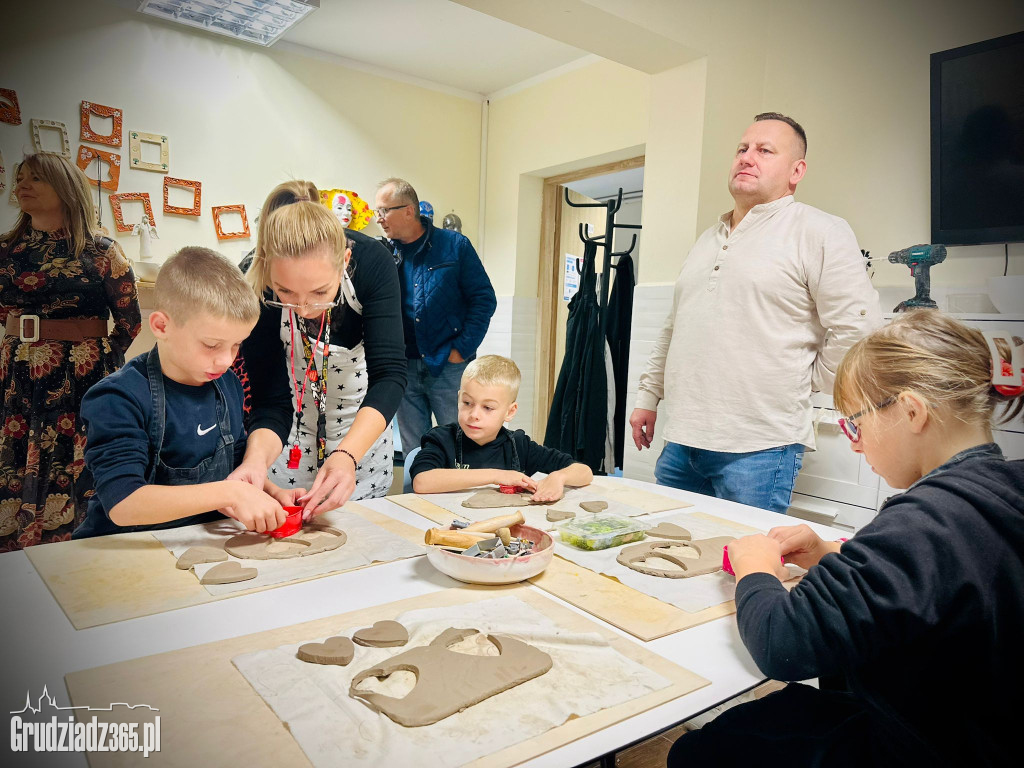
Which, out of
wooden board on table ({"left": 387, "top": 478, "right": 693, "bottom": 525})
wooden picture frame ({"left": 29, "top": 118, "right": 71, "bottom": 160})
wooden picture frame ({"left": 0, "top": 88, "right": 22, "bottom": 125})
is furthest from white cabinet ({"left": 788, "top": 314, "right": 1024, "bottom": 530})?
wooden picture frame ({"left": 0, "top": 88, "right": 22, "bottom": 125})

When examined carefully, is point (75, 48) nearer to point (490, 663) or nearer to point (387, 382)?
point (387, 382)

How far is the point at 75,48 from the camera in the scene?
11.5 ft

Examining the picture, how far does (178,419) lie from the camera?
1.37m

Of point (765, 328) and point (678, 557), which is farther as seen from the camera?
point (765, 328)

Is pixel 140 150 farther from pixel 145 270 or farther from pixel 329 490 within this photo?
pixel 329 490

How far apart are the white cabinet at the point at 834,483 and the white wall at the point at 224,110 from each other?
3132 millimetres

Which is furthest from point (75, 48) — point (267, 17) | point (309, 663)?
point (309, 663)

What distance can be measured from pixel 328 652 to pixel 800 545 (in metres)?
0.79

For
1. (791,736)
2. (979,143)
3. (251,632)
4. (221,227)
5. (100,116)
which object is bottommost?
(791,736)

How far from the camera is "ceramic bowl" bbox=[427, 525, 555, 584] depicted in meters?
1.03

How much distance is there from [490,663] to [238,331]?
87 centimetres

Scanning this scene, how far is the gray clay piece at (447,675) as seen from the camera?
70cm

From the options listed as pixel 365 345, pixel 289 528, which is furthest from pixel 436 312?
pixel 289 528

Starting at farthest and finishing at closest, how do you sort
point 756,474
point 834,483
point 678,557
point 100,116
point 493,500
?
point 100,116, point 834,483, point 756,474, point 493,500, point 678,557
